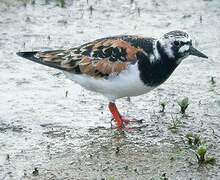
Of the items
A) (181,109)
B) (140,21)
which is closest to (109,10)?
(140,21)

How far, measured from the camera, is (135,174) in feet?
20.9

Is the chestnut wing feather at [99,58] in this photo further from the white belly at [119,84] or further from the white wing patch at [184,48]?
the white wing patch at [184,48]

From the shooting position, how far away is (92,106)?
800cm

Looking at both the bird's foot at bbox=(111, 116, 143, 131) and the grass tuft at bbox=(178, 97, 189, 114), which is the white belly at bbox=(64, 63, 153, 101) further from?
the grass tuft at bbox=(178, 97, 189, 114)

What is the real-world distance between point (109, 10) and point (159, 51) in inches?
172

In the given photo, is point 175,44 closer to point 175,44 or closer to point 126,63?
point 175,44

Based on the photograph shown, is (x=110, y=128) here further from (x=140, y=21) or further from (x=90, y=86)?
(x=140, y=21)

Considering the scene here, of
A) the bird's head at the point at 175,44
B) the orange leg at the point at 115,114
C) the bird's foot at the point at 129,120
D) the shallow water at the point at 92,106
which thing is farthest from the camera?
the bird's foot at the point at 129,120

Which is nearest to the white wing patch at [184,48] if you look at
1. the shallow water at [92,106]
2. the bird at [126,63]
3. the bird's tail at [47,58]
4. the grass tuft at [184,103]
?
the bird at [126,63]

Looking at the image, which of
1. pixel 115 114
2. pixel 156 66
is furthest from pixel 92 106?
pixel 156 66

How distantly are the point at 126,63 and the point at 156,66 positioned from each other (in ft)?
1.06

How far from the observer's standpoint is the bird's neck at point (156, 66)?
7027mm

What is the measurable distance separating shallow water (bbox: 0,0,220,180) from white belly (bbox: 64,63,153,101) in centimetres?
46

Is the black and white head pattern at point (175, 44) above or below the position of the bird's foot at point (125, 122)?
above
